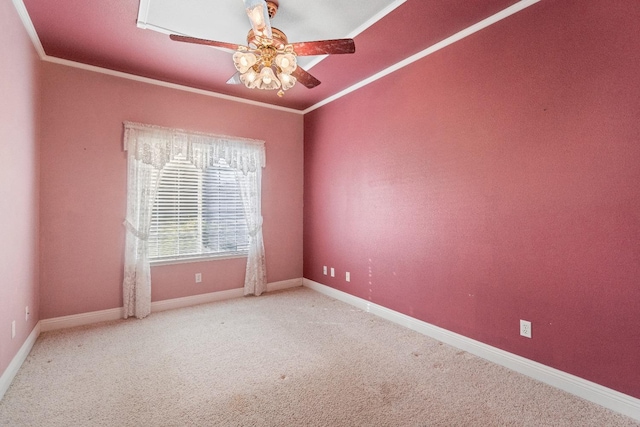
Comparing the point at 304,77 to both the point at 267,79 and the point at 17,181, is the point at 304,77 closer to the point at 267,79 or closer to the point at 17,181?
the point at 267,79

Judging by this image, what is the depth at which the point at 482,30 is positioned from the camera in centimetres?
263

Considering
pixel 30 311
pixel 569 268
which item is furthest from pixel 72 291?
pixel 569 268

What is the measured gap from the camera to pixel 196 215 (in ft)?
13.6

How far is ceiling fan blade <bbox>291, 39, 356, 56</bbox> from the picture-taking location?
2.05 metres

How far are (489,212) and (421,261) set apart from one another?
85 centimetres

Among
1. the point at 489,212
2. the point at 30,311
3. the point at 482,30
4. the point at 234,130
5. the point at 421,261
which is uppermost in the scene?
the point at 482,30

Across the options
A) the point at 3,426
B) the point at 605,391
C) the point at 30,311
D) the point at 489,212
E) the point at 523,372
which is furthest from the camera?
the point at 30,311

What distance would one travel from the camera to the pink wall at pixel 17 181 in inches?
86.5

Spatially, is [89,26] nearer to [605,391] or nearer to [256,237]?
[256,237]

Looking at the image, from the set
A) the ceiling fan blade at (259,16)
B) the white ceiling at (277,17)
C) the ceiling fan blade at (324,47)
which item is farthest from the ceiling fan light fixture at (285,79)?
the white ceiling at (277,17)

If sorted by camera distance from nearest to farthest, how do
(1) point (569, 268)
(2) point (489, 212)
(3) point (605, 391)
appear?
(3) point (605, 391)
(1) point (569, 268)
(2) point (489, 212)

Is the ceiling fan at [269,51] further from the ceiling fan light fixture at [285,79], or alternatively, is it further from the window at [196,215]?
the window at [196,215]

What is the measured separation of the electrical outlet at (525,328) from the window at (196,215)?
3.42 metres

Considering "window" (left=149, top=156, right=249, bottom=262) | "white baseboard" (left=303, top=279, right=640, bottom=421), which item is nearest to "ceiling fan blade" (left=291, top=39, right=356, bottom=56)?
"window" (left=149, top=156, right=249, bottom=262)
